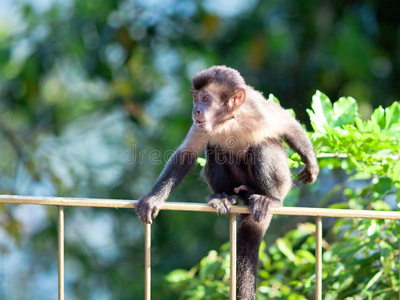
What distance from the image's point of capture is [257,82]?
505 centimetres

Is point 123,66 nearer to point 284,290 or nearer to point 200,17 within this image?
point 200,17

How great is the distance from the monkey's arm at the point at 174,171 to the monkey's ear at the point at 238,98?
8.7 inches

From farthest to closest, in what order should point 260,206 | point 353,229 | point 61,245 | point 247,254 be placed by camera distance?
point 353,229
point 247,254
point 260,206
point 61,245

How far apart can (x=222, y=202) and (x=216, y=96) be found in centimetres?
67

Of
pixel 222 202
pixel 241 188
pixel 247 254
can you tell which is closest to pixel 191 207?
pixel 222 202

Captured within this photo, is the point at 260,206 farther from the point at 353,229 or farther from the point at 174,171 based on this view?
the point at 353,229

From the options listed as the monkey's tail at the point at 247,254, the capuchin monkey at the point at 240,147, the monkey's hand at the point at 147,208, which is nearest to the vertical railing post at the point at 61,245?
the monkey's hand at the point at 147,208

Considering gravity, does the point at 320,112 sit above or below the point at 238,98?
below

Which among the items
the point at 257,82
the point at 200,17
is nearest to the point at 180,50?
the point at 200,17

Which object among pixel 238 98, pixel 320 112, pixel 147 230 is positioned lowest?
pixel 147 230

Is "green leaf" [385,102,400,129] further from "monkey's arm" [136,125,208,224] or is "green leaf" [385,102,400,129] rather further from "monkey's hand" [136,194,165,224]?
"monkey's hand" [136,194,165,224]

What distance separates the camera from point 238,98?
2902 mm

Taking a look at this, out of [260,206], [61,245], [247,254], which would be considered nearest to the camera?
[61,245]

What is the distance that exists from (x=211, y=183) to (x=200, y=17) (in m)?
2.82
